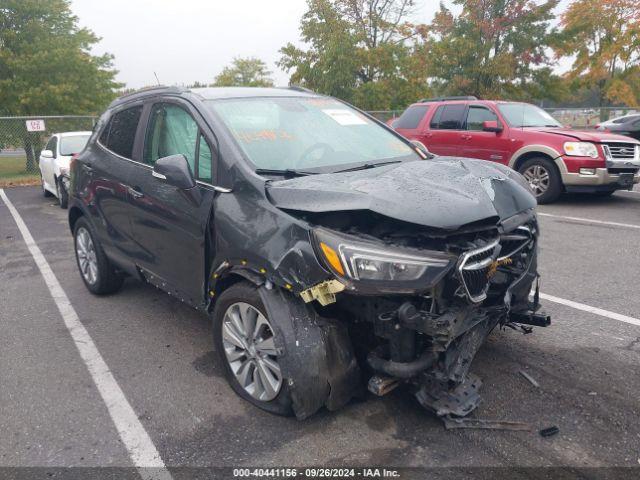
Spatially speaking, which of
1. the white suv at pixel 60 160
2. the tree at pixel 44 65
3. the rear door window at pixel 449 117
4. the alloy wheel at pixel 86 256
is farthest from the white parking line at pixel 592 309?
the tree at pixel 44 65

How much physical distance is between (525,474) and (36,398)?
2.87m

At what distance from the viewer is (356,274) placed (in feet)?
8.02

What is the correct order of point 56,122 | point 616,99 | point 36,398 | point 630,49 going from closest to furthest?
point 36,398
point 56,122
point 630,49
point 616,99

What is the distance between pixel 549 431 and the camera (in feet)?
8.94

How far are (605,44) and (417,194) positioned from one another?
1237 inches

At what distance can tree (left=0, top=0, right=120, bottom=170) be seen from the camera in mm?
22281

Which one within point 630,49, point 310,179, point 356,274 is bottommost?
point 356,274

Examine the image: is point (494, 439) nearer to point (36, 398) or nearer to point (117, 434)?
point (117, 434)

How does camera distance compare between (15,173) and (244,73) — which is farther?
(244,73)

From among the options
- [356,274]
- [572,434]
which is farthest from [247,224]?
[572,434]

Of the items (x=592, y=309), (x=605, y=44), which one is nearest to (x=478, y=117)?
(x=592, y=309)

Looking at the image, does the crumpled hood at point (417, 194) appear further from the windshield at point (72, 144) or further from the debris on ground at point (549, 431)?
the windshield at point (72, 144)

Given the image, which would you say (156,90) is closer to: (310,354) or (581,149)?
(310,354)

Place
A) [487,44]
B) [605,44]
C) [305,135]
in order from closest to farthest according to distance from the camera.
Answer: [305,135] → [487,44] → [605,44]
